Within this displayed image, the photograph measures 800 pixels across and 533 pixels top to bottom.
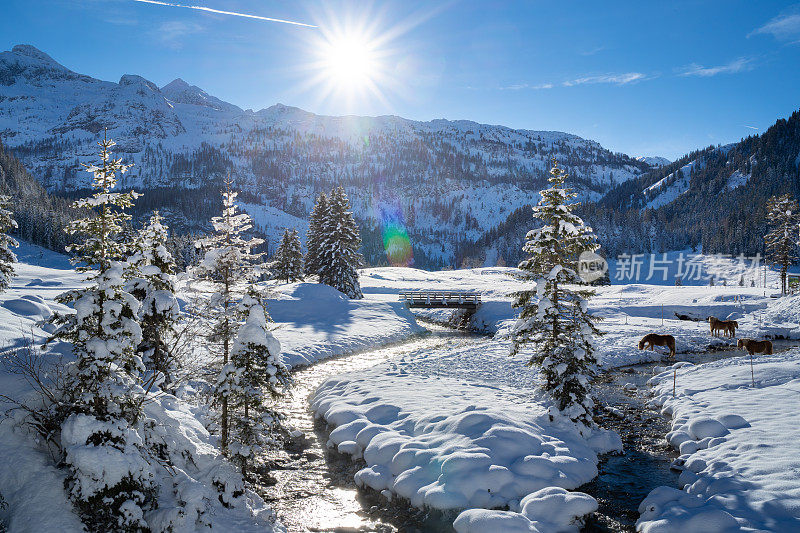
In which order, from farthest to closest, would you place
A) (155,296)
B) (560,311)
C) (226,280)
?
(560,311)
(155,296)
(226,280)

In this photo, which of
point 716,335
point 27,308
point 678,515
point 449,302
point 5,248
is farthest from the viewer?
point 449,302

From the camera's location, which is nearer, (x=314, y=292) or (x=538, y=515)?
(x=538, y=515)

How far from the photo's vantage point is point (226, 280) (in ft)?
38.7

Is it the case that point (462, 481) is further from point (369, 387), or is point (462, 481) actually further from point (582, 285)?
point (369, 387)

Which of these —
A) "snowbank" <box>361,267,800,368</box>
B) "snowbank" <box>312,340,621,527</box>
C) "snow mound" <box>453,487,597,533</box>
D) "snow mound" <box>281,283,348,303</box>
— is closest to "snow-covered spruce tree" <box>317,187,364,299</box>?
"snow mound" <box>281,283,348,303</box>

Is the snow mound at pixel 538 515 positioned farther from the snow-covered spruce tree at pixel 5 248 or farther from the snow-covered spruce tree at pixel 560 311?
the snow-covered spruce tree at pixel 5 248

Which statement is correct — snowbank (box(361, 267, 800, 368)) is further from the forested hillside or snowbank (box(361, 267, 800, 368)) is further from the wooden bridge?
the forested hillside

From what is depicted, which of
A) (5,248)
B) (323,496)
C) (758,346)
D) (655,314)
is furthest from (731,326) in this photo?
(5,248)

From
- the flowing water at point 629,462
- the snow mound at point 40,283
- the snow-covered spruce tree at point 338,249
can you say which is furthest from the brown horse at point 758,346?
the snow mound at point 40,283

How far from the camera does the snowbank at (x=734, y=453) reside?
30.7 ft

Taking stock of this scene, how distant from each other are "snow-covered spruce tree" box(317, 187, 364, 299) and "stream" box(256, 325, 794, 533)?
1131 inches

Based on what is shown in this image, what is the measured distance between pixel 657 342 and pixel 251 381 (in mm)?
28474

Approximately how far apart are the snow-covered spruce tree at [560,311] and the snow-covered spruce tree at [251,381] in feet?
29.2

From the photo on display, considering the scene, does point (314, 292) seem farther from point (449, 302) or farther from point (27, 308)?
point (27, 308)
